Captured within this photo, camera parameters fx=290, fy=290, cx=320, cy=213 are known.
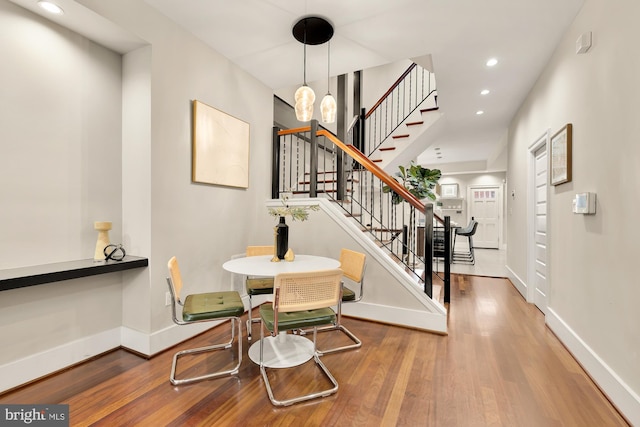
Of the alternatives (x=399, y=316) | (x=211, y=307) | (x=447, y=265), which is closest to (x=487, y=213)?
(x=447, y=265)

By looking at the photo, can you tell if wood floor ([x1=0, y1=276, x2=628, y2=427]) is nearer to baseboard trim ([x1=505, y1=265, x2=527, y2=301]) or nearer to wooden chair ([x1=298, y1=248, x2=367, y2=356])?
wooden chair ([x1=298, y1=248, x2=367, y2=356])

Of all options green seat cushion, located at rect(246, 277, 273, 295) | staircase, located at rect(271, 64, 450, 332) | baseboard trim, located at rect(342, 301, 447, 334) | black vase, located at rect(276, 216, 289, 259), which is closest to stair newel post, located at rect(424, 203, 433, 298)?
staircase, located at rect(271, 64, 450, 332)

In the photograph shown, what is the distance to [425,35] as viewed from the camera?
2.82m

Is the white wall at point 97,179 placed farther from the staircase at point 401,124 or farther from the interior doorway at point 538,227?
the interior doorway at point 538,227

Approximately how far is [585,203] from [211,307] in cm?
293

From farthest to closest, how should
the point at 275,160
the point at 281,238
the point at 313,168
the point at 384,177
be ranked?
the point at 275,160 → the point at 313,168 → the point at 384,177 → the point at 281,238

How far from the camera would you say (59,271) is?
6.34 ft

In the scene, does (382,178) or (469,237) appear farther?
(469,237)

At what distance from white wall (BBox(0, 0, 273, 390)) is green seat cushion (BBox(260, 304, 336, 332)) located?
114 centimetres

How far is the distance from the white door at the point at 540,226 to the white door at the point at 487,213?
5973 millimetres

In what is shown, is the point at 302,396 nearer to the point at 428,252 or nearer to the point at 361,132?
the point at 428,252

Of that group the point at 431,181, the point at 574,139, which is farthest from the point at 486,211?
the point at 574,139

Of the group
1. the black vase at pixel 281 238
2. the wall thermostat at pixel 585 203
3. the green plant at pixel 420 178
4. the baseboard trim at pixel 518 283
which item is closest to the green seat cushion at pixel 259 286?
the black vase at pixel 281 238

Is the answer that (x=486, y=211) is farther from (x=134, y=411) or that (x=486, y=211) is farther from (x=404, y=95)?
(x=134, y=411)
